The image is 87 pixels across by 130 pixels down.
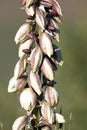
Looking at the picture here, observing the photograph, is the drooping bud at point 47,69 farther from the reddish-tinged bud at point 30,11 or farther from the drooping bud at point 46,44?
the reddish-tinged bud at point 30,11

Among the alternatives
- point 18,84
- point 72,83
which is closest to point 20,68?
point 18,84

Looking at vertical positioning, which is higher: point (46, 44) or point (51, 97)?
point (46, 44)

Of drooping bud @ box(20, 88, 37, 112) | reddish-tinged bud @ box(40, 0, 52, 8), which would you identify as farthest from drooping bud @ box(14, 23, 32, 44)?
drooping bud @ box(20, 88, 37, 112)

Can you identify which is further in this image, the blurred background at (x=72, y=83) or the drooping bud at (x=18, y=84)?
the blurred background at (x=72, y=83)

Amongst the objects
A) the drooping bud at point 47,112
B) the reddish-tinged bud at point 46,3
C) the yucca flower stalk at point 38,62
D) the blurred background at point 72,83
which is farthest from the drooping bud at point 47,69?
the blurred background at point 72,83

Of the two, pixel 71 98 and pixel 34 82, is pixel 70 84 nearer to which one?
pixel 71 98

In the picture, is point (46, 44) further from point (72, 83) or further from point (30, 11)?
point (72, 83)
